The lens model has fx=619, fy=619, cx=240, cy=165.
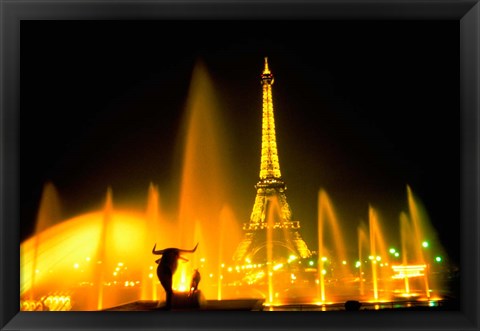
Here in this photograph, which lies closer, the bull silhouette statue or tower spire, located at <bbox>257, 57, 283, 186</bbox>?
the bull silhouette statue

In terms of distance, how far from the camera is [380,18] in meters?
9.70

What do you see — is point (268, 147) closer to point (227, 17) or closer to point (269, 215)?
point (269, 215)

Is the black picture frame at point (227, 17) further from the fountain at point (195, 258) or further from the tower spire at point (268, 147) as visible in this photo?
the tower spire at point (268, 147)

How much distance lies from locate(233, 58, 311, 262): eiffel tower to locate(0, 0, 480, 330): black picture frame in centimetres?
1665

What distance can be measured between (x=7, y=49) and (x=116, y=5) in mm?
1808

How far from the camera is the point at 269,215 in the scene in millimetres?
28406

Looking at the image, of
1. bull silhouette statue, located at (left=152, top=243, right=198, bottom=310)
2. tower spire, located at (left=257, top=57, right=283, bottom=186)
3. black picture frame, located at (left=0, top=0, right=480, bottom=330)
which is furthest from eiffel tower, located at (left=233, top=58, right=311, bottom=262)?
black picture frame, located at (left=0, top=0, right=480, bottom=330)

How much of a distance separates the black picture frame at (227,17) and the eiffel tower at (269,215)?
16.7 metres

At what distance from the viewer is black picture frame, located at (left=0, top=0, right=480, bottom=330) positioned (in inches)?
371

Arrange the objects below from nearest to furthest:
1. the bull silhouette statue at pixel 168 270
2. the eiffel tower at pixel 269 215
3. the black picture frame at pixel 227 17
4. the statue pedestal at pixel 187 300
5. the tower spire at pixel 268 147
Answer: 1. the black picture frame at pixel 227 17
2. the bull silhouette statue at pixel 168 270
3. the statue pedestal at pixel 187 300
4. the tower spire at pixel 268 147
5. the eiffel tower at pixel 269 215

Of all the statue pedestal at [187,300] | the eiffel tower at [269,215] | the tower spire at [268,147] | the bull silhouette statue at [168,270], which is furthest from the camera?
the eiffel tower at [269,215]

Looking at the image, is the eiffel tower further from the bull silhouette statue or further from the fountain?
the bull silhouette statue

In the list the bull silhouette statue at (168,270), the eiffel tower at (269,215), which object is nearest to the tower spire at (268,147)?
the eiffel tower at (269,215)

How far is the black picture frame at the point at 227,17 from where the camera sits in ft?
30.9
